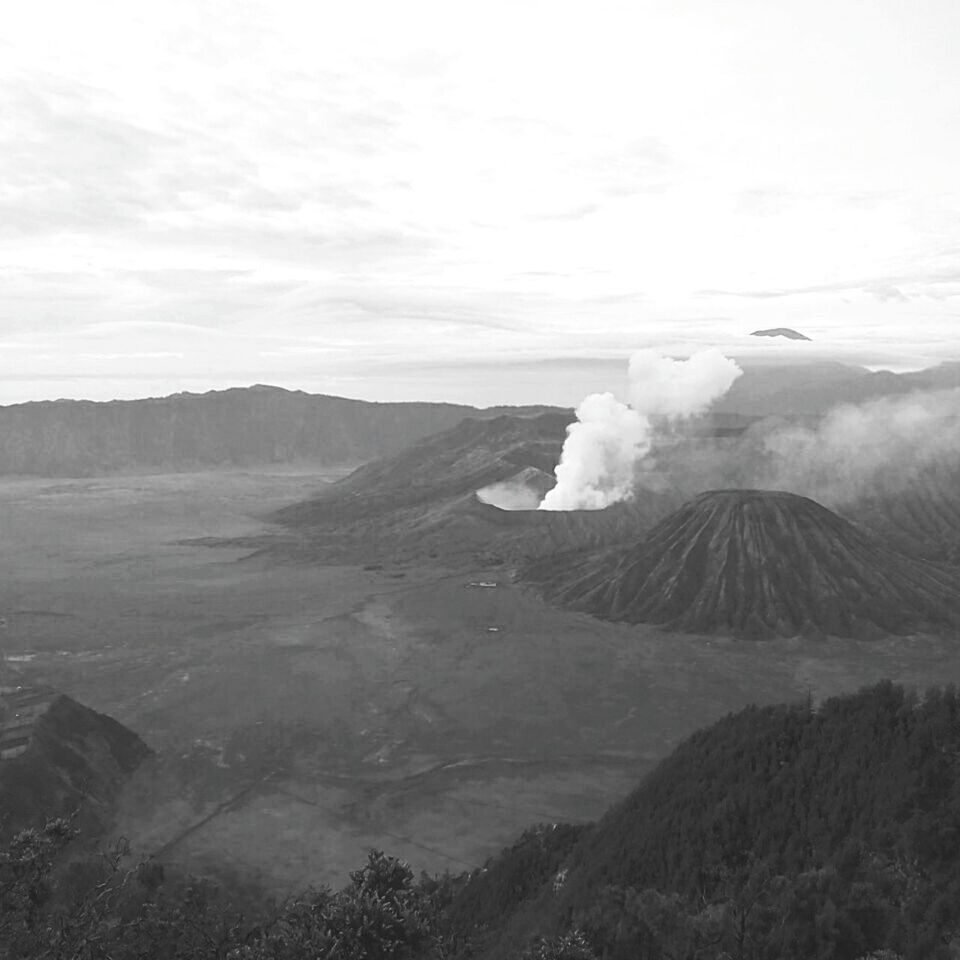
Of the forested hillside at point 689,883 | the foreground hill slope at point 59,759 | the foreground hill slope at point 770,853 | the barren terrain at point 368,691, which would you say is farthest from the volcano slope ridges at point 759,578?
the foreground hill slope at point 59,759

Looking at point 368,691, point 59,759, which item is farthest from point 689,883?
point 368,691

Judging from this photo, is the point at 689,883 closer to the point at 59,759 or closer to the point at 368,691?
the point at 59,759

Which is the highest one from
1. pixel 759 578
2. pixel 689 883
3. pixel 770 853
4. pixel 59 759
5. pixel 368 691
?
pixel 759 578

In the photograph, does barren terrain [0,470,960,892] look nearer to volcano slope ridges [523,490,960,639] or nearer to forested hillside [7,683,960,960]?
volcano slope ridges [523,490,960,639]

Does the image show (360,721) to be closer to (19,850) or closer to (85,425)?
(19,850)

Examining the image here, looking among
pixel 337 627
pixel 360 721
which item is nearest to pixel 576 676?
pixel 360 721

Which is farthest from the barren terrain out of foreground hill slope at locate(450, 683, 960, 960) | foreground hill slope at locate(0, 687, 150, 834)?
foreground hill slope at locate(450, 683, 960, 960)
